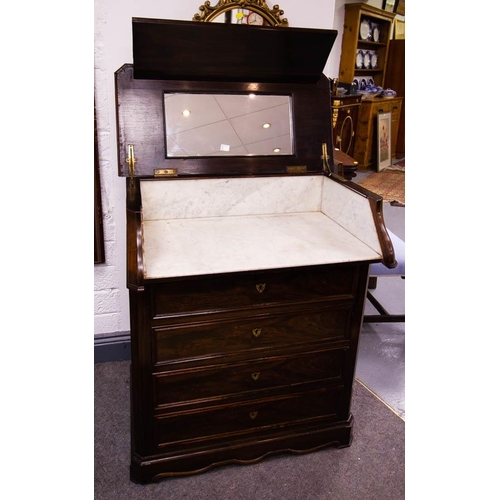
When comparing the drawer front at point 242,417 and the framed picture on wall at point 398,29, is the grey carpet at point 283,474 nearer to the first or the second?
the drawer front at point 242,417

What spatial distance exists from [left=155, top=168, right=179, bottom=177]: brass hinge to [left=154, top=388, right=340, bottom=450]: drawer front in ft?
2.77

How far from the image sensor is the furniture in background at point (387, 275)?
8.46 ft

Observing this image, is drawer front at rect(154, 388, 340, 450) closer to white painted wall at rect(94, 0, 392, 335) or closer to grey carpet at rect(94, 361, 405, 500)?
grey carpet at rect(94, 361, 405, 500)

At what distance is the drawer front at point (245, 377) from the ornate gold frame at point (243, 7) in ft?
4.26

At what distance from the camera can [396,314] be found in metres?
3.01

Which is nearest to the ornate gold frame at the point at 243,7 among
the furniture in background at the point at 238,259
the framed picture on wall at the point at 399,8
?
the furniture in background at the point at 238,259

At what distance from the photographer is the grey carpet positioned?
171 centimetres

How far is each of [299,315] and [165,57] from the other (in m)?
1.00

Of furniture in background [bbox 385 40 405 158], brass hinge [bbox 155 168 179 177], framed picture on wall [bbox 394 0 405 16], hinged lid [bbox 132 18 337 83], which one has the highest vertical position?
framed picture on wall [bbox 394 0 405 16]

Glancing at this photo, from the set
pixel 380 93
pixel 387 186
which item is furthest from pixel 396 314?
pixel 380 93

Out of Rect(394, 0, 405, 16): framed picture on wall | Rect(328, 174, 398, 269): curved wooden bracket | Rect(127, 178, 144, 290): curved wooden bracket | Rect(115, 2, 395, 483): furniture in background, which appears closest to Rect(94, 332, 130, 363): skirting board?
Rect(115, 2, 395, 483): furniture in background

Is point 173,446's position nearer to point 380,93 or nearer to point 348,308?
point 348,308

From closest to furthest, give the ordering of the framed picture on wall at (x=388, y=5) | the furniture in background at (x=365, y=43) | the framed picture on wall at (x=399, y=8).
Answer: the furniture in background at (x=365, y=43), the framed picture on wall at (x=388, y=5), the framed picture on wall at (x=399, y=8)

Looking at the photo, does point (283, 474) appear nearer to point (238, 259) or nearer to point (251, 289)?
point (251, 289)
